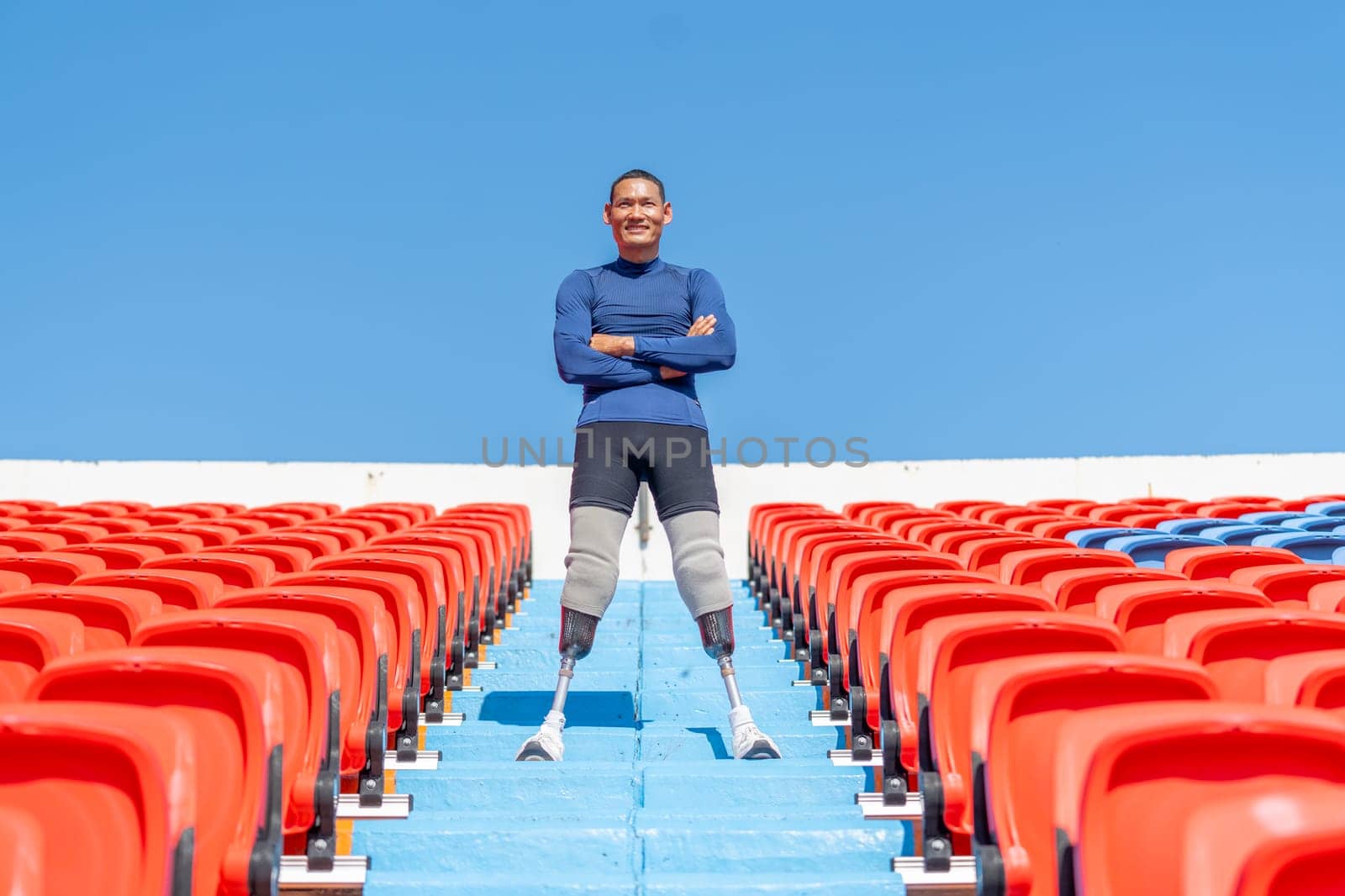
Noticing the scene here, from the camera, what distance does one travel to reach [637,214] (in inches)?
145

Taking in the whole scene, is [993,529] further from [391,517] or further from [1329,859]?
[1329,859]

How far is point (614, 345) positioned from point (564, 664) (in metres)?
0.92

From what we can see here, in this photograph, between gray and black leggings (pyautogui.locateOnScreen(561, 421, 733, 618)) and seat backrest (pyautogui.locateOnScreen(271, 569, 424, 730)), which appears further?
gray and black leggings (pyautogui.locateOnScreen(561, 421, 733, 618))

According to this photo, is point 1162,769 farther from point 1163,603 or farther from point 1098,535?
point 1098,535

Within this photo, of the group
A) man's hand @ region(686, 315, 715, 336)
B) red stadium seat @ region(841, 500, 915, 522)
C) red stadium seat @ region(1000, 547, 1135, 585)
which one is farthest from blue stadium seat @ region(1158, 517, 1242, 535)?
man's hand @ region(686, 315, 715, 336)

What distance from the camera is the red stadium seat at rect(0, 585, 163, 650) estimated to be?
304cm

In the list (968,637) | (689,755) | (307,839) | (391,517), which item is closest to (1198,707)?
(968,637)

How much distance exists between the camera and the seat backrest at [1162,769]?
1.69 metres

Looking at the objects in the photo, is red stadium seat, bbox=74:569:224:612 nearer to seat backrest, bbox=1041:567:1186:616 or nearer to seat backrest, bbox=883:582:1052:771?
seat backrest, bbox=883:582:1052:771

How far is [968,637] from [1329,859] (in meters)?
1.22

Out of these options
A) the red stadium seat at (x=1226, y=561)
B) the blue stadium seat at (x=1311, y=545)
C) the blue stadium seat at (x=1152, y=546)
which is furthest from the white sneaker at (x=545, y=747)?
the blue stadium seat at (x=1311, y=545)

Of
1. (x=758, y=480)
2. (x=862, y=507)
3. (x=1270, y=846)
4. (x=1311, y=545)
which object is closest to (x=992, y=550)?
(x=1311, y=545)

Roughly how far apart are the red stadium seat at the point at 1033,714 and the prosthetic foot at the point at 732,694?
1.37m

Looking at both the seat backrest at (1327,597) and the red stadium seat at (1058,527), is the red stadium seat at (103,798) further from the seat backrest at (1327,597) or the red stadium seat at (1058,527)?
the red stadium seat at (1058,527)
